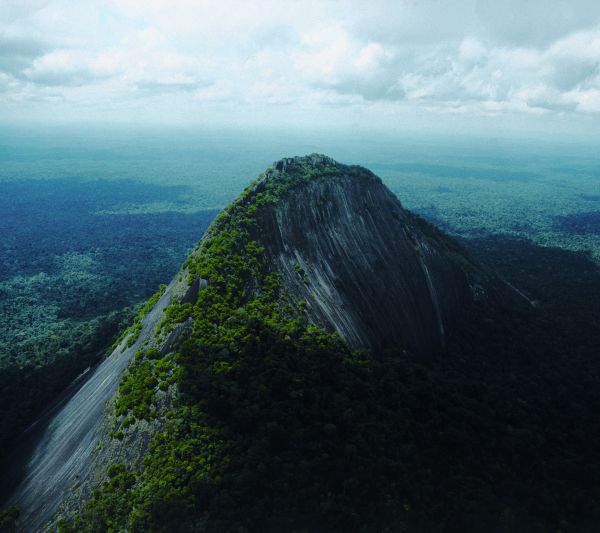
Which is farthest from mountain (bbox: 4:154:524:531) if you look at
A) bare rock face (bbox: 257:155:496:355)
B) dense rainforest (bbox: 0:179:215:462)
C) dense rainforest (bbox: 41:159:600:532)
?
dense rainforest (bbox: 0:179:215:462)

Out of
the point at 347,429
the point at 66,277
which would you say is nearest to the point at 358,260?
the point at 347,429

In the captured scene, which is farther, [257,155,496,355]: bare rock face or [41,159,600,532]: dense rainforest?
[257,155,496,355]: bare rock face

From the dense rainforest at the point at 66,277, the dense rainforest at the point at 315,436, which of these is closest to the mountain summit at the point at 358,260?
the dense rainforest at the point at 315,436

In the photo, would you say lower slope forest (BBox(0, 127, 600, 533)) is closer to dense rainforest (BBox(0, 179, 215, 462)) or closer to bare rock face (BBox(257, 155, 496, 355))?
dense rainforest (BBox(0, 179, 215, 462))

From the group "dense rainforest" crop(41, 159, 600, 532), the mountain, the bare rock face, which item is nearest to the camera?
"dense rainforest" crop(41, 159, 600, 532)

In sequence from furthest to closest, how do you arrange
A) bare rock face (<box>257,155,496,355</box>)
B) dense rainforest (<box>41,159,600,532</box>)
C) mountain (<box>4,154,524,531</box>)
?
bare rock face (<box>257,155,496,355</box>), mountain (<box>4,154,524,531</box>), dense rainforest (<box>41,159,600,532</box>)

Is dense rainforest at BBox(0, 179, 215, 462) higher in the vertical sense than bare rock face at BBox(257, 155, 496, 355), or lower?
lower

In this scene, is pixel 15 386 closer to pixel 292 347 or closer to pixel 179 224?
pixel 292 347

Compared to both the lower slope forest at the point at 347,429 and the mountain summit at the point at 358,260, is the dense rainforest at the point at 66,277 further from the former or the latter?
the mountain summit at the point at 358,260

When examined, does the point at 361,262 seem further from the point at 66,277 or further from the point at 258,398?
the point at 66,277
